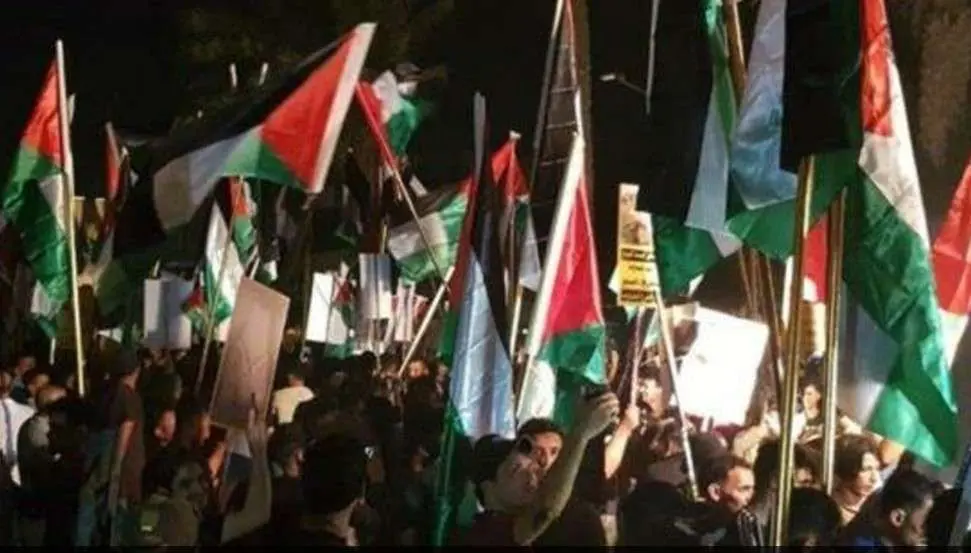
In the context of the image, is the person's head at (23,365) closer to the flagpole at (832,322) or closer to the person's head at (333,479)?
the flagpole at (832,322)

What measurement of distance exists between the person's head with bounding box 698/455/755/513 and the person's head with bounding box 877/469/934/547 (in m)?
0.84

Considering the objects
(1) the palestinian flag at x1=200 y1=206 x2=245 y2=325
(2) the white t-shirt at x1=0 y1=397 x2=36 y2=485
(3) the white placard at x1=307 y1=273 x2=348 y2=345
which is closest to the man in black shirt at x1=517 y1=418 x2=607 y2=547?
(2) the white t-shirt at x1=0 y1=397 x2=36 y2=485

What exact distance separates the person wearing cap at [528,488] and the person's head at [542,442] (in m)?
0.03

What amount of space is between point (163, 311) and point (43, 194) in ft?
5.11

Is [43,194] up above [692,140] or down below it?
above

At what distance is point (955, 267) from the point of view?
8.84 meters

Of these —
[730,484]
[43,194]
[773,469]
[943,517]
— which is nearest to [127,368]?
[43,194]

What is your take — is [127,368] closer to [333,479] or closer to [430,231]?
[430,231]

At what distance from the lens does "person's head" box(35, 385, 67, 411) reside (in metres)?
10.2

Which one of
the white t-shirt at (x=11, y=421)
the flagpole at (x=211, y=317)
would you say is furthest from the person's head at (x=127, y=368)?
the white t-shirt at (x=11, y=421)

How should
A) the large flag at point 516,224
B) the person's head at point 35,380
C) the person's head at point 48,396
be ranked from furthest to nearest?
the person's head at point 35,380
the person's head at point 48,396
the large flag at point 516,224

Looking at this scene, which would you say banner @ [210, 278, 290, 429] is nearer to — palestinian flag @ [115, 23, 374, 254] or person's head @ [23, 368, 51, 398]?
palestinian flag @ [115, 23, 374, 254]

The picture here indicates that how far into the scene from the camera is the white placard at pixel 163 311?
14648mm

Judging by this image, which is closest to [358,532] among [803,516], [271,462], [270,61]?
[271,462]
